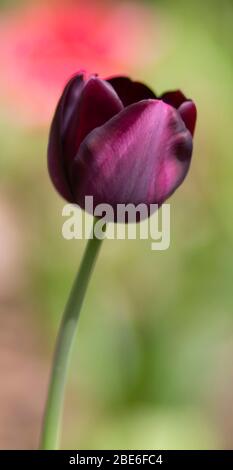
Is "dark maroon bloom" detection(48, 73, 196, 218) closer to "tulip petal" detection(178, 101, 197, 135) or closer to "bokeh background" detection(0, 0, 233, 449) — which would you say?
"tulip petal" detection(178, 101, 197, 135)

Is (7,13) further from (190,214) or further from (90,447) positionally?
(90,447)

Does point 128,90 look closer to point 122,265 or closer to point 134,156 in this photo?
point 134,156

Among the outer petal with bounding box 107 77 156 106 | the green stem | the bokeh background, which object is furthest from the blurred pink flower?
the green stem

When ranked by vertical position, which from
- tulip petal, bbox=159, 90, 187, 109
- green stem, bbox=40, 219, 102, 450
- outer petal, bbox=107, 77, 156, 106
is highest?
outer petal, bbox=107, 77, 156, 106

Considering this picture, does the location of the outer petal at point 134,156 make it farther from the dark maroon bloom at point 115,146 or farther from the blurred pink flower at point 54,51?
the blurred pink flower at point 54,51

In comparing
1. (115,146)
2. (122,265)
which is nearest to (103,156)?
(115,146)

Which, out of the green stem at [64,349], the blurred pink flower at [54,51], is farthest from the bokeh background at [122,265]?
the green stem at [64,349]
